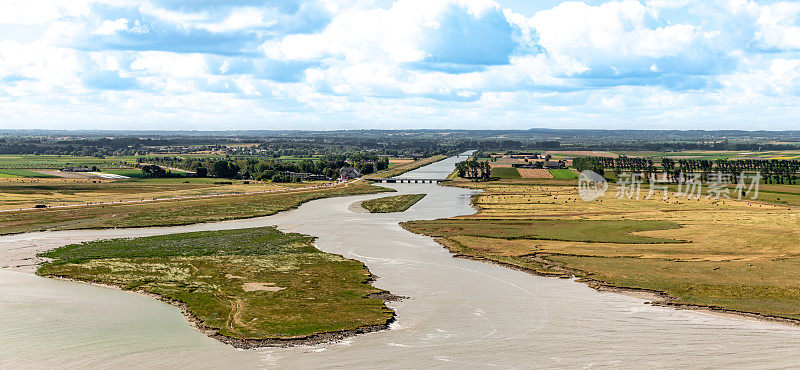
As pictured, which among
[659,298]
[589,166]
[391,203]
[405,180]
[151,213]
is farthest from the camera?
[589,166]

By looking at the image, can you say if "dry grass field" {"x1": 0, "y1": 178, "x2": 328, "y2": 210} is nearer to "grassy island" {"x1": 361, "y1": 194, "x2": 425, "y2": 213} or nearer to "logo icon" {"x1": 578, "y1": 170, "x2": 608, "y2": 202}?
"grassy island" {"x1": 361, "y1": 194, "x2": 425, "y2": 213}

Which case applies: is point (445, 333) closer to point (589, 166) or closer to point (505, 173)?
point (505, 173)

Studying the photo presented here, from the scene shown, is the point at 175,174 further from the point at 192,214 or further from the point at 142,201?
the point at 192,214

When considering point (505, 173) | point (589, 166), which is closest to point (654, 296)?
point (505, 173)

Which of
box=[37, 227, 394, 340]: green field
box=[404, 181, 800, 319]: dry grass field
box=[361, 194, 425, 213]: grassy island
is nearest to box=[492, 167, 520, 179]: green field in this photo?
box=[361, 194, 425, 213]: grassy island

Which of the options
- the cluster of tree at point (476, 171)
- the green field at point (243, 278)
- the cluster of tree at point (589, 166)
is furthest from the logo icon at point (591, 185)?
the green field at point (243, 278)

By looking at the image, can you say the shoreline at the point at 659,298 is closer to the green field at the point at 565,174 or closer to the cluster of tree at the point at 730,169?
the cluster of tree at the point at 730,169
